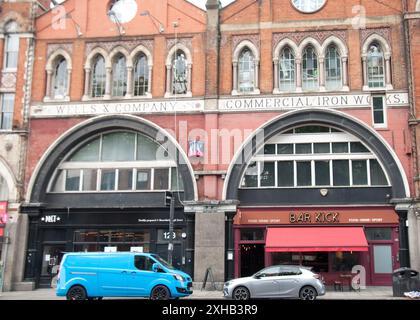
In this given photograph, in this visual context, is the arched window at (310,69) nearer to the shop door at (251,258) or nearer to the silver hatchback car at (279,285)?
the shop door at (251,258)

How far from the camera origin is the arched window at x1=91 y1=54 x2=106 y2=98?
2884 centimetres

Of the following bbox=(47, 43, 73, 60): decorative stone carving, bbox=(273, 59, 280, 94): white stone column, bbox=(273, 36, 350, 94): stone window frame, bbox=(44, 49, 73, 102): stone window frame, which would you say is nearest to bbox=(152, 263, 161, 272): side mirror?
bbox=(273, 36, 350, 94): stone window frame

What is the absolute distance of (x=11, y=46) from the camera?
29656mm

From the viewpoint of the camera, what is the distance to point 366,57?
26297 mm

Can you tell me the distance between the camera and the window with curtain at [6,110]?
95.0ft

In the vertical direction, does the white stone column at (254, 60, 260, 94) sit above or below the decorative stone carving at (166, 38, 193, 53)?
below

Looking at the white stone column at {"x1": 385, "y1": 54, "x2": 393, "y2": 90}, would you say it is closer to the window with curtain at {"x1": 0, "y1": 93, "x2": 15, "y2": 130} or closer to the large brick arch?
the large brick arch

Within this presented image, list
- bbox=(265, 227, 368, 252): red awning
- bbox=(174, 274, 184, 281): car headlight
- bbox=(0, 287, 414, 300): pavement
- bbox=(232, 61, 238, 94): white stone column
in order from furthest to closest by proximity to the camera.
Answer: bbox=(232, 61, 238, 94): white stone column
bbox=(265, 227, 368, 252): red awning
bbox=(0, 287, 414, 300): pavement
bbox=(174, 274, 184, 281): car headlight

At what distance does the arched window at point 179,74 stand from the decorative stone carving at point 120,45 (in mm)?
1608

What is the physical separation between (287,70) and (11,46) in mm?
16491

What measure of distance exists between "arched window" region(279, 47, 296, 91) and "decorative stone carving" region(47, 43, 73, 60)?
40.5 feet

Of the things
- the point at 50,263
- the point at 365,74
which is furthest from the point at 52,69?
the point at 365,74

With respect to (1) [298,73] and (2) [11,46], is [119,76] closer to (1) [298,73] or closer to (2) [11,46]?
(2) [11,46]

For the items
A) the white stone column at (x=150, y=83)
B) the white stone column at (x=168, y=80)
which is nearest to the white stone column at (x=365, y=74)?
the white stone column at (x=168, y=80)
